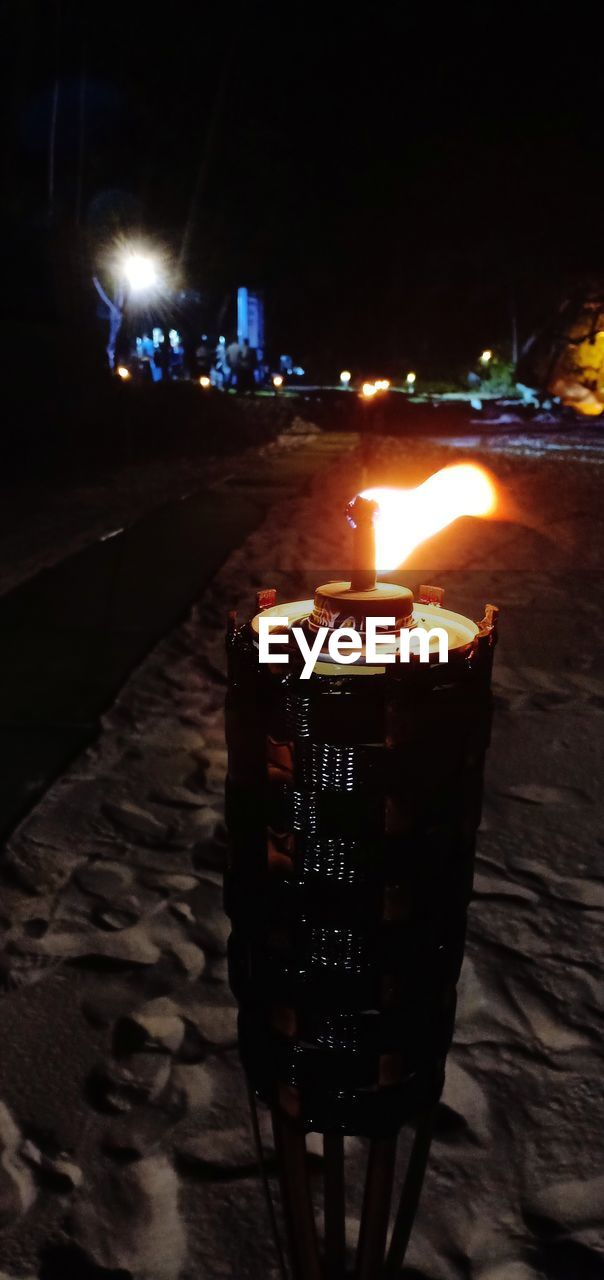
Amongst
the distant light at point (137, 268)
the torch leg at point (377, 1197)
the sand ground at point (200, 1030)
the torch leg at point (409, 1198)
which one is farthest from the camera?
the distant light at point (137, 268)

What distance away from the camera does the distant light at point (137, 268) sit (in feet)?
91.2

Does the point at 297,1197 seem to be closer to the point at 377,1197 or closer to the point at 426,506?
the point at 377,1197

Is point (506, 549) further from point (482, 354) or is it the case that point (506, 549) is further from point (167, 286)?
point (482, 354)

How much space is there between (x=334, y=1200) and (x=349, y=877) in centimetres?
59

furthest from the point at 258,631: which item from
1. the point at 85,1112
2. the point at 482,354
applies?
the point at 482,354

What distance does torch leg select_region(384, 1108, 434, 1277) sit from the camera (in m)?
1.50

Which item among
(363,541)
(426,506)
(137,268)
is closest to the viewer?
(363,541)

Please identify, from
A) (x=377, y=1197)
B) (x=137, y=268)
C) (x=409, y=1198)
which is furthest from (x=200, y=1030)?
(x=137, y=268)

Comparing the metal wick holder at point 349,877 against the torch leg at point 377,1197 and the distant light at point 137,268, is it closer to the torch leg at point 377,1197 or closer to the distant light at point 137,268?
the torch leg at point 377,1197

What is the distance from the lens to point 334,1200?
1432 mm

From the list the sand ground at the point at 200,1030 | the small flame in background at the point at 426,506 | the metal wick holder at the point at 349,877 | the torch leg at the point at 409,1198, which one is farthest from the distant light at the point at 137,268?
the torch leg at the point at 409,1198

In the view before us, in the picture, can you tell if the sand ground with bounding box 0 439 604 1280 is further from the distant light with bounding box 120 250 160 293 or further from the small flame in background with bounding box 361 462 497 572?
the distant light with bounding box 120 250 160 293

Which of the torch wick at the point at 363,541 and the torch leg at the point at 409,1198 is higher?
the torch wick at the point at 363,541

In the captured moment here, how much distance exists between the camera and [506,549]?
7777 mm
